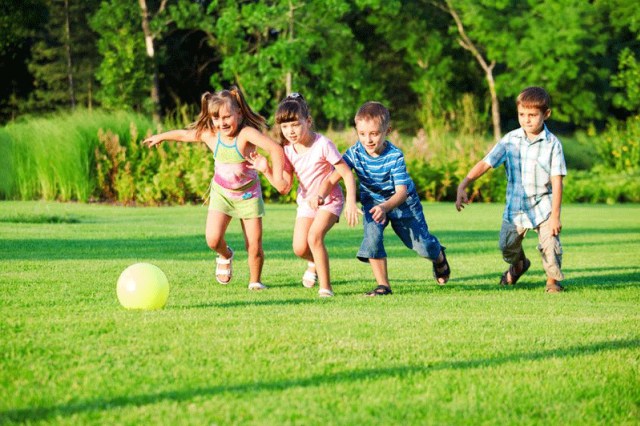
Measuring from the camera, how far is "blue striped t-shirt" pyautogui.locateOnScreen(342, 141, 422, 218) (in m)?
7.75

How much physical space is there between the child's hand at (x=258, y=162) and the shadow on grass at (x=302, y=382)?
9.84 feet

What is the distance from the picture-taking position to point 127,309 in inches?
251

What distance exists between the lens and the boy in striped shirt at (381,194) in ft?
25.0

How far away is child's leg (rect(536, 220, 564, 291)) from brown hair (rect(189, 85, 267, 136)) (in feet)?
8.16

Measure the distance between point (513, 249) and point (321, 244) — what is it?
172 cm

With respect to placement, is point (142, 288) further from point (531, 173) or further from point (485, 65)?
point (485, 65)

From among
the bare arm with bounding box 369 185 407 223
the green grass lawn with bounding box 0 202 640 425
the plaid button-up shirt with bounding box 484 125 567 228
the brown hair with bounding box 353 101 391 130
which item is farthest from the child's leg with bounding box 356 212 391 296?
the plaid button-up shirt with bounding box 484 125 567 228

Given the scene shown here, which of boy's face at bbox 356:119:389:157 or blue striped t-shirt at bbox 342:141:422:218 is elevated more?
boy's face at bbox 356:119:389:157

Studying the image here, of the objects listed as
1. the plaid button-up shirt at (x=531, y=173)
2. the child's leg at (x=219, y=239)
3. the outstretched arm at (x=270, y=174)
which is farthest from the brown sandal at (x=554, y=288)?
the child's leg at (x=219, y=239)

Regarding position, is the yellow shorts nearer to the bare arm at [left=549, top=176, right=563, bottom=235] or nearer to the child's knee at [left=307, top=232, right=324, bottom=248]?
the child's knee at [left=307, top=232, right=324, bottom=248]

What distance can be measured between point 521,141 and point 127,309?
3673mm

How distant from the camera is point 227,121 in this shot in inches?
316

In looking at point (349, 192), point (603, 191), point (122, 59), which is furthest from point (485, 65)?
point (349, 192)

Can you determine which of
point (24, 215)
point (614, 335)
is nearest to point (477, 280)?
point (614, 335)
